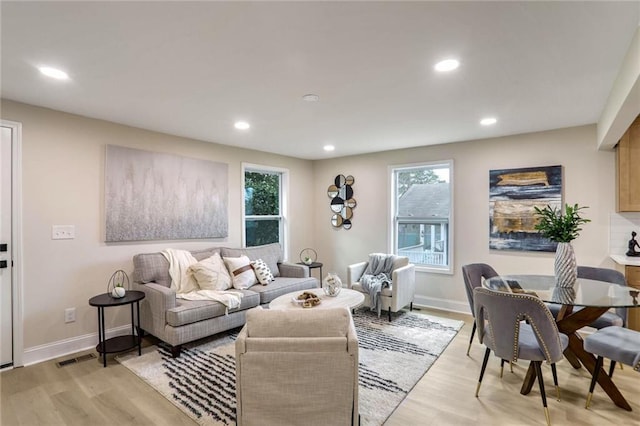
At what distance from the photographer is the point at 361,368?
2863 millimetres

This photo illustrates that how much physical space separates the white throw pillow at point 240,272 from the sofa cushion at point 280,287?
11cm

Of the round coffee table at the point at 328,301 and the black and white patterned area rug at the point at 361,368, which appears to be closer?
the black and white patterned area rug at the point at 361,368

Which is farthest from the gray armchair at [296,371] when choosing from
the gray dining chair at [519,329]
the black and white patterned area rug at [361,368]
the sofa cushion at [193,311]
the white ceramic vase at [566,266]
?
the white ceramic vase at [566,266]

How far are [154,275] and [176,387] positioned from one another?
1410 millimetres

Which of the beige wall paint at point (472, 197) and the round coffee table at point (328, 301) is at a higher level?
the beige wall paint at point (472, 197)

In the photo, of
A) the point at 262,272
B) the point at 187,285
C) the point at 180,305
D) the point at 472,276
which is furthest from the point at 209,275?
the point at 472,276

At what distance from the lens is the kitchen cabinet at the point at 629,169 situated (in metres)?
3.27

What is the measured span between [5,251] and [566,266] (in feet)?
15.9

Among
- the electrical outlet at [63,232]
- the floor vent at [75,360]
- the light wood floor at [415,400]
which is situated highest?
the electrical outlet at [63,232]

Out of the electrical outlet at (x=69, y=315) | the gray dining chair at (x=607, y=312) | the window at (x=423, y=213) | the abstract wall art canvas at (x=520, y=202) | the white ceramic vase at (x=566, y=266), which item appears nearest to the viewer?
the white ceramic vase at (x=566, y=266)

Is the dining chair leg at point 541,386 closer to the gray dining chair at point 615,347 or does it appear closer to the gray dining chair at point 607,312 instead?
the gray dining chair at point 615,347

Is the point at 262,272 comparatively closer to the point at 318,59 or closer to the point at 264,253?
the point at 264,253

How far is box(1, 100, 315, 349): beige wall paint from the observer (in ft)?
9.88

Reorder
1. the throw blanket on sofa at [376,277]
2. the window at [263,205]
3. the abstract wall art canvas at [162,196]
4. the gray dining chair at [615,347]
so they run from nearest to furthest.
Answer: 1. the gray dining chair at [615,347]
2. the abstract wall art canvas at [162,196]
3. the throw blanket on sofa at [376,277]
4. the window at [263,205]
